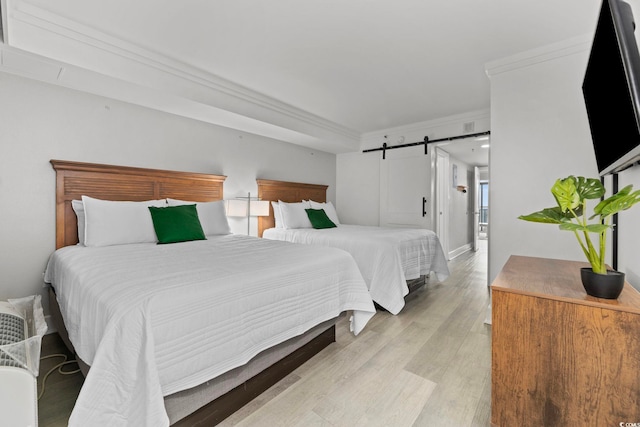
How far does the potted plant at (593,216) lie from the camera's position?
106 cm

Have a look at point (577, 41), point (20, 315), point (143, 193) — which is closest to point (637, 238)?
point (577, 41)

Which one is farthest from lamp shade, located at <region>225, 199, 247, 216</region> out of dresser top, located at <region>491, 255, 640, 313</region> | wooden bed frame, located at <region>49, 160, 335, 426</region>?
dresser top, located at <region>491, 255, 640, 313</region>

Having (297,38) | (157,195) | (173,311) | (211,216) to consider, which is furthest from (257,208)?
(173,311)

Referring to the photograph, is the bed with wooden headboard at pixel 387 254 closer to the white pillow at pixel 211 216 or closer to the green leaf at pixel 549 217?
the white pillow at pixel 211 216

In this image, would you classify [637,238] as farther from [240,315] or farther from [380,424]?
[240,315]

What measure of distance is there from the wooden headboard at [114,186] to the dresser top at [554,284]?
134 inches

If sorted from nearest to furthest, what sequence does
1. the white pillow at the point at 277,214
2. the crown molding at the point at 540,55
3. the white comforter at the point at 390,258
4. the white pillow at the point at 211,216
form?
the crown molding at the point at 540,55 → the white comforter at the point at 390,258 → the white pillow at the point at 211,216 → the white pillow at the point at 277,214

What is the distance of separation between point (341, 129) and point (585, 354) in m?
4.63

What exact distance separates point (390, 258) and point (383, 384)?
1398mm

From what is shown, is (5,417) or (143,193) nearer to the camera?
(5,417)

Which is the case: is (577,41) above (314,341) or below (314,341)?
above

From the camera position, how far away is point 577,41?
7.81 feet

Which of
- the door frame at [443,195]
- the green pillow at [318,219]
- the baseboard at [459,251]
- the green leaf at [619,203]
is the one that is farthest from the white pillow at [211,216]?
the baseboard at [459,251]

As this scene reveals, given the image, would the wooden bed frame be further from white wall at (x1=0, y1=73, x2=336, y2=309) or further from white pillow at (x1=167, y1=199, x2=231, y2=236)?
white pillow at (x1=167, y1=199, x2=231, y2=236)
